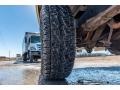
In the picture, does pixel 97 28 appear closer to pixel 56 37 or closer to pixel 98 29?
pixel 98 29

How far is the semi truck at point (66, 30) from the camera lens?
5.28ft

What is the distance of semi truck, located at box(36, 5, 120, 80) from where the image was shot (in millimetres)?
1609

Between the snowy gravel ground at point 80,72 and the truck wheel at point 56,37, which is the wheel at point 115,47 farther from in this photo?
the truck wheel at point 56,37

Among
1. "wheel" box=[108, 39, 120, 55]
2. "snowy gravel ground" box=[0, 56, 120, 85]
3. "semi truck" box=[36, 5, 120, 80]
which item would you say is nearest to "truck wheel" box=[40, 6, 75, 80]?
"semi truck" box=[36, 5, 120, 80]

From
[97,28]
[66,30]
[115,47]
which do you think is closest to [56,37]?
[66,30]

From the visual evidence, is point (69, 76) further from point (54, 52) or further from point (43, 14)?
point (43, 14)

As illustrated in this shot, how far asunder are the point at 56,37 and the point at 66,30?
6cm

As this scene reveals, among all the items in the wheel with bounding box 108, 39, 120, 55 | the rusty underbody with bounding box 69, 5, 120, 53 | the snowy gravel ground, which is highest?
the rusty underbody with bounding box 69, 5, 120, 53

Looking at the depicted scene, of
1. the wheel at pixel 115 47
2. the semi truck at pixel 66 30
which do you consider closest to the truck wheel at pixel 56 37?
the semi truck at pixel 66 30

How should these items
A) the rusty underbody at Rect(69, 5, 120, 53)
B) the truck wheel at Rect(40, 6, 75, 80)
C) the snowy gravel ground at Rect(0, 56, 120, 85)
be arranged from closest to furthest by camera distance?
the rusty underbody at Rect(69, 5, 120, 53), the truck wheel at Rect(40, 6, 75, 80), the snowy gravel ground at Rect(0, 56, 120, 85)

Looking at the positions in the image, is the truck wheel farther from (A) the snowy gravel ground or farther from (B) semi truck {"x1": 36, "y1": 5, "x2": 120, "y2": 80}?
(A) the snowy gravel ground

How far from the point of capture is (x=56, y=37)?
5.35 feet

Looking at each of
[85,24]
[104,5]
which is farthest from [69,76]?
[104,5]

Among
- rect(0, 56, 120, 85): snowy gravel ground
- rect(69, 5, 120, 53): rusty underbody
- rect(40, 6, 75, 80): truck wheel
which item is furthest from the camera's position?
rect(0, 56, 120, 85): snowy gravel ground
